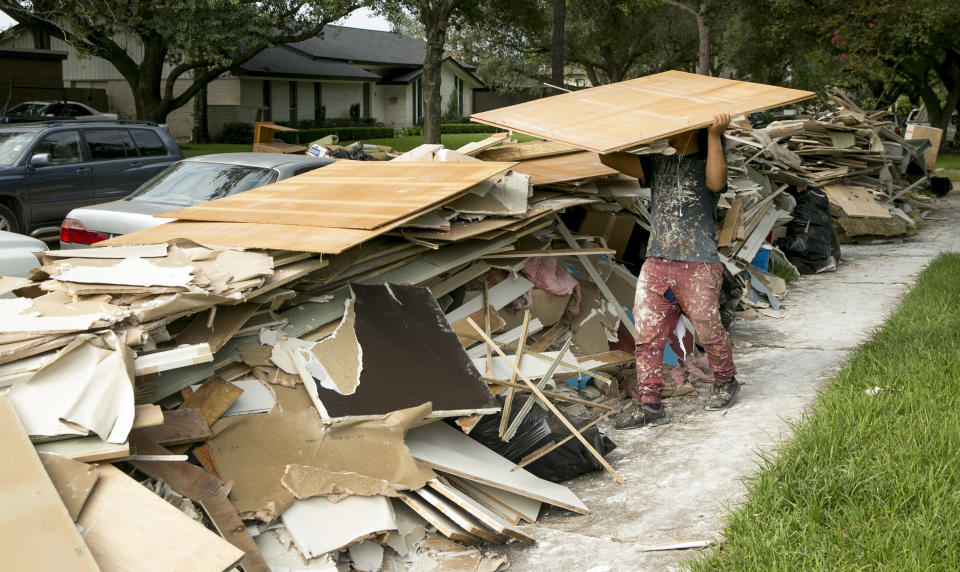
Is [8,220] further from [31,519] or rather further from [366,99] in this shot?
[366,99]

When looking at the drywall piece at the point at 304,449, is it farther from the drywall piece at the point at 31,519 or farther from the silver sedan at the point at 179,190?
the silver sedan at the point at 179,190

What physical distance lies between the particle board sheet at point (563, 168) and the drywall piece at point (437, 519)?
9.33 ft

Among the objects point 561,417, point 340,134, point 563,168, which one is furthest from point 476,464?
point 340,134

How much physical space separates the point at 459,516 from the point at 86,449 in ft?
5.19

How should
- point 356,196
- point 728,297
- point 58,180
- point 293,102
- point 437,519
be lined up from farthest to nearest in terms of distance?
1. point 293,102
2. point 58,180
3. point 728,297
4. point 356,196
5. point 437,519

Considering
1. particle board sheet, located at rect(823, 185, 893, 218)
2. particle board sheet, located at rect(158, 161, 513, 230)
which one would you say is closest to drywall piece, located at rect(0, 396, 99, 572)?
particle board sheet, located at rect(158, 161, 513, 230)

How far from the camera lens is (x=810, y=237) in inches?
424

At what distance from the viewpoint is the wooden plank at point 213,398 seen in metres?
3.98

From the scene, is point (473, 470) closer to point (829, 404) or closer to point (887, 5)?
point (829, 404)

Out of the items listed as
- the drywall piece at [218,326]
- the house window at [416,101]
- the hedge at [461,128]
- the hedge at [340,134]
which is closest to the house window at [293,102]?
the hedge at [340,134]

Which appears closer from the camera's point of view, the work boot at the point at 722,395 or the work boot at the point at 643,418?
the work boot at the point at 643,418

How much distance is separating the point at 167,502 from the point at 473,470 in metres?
1.47

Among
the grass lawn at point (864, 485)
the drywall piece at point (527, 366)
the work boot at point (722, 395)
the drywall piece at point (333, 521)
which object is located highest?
the drywall piece at point (527, 366)

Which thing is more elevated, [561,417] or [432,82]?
[432,82]
